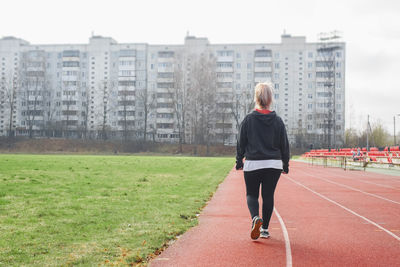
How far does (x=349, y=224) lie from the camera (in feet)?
21.2

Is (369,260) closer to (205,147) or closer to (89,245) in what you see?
(89,245)

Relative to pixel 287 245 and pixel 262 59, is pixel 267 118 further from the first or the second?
pixel 262 59

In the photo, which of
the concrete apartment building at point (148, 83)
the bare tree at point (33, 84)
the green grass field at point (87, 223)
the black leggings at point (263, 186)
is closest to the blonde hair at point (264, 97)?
the black leggings at point (263, 186)

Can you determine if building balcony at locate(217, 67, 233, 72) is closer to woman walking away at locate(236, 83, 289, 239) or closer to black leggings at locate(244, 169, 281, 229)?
woman walking away at locate(236, 83, 289, 239)

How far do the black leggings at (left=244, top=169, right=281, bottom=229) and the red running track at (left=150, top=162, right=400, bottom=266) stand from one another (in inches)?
18.1

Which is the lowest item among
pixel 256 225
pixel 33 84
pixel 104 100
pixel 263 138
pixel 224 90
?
pixel 256 225

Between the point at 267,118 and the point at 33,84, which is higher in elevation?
the point at 33,84

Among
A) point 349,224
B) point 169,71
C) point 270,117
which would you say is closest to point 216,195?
point 349,224

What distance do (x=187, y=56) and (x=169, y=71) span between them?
500 cm

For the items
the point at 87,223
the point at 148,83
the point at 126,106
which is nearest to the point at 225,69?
the point at 148,83

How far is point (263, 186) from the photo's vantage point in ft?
16.1

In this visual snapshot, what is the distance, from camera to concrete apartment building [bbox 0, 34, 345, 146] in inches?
3088

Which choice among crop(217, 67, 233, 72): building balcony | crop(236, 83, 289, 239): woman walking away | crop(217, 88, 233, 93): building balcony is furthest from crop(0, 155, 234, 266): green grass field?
crop(217, 67, 233, 72): building balcony

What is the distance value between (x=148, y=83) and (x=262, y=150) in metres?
82.8
